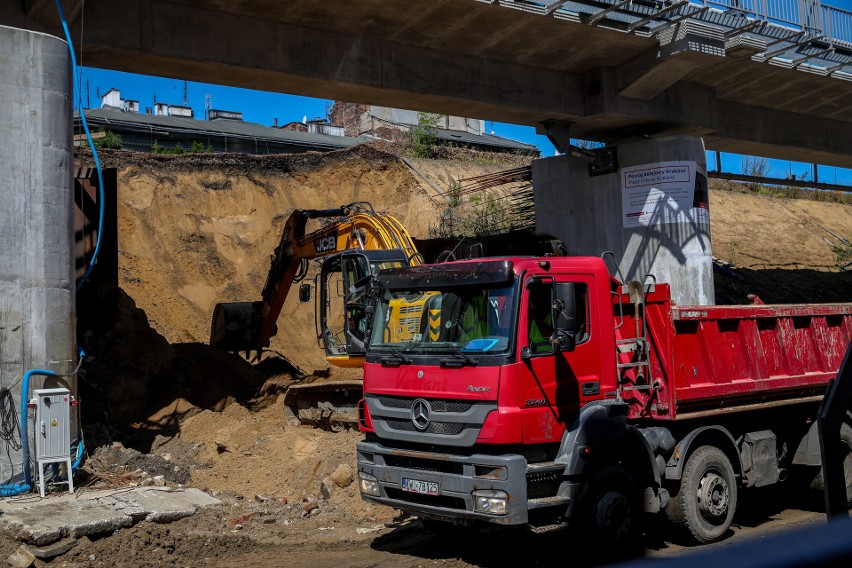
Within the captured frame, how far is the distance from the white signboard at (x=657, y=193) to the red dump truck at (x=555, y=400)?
9572 mm

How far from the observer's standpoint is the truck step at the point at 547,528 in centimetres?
752

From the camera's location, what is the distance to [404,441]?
8.10m

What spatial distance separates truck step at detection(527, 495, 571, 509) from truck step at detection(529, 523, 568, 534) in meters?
0.23

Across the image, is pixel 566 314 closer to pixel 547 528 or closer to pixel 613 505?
pixel 613 505

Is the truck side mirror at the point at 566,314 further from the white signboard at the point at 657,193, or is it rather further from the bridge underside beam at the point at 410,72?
the white signboard at the point at 657,193

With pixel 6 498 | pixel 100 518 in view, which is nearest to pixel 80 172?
pixel 6 498

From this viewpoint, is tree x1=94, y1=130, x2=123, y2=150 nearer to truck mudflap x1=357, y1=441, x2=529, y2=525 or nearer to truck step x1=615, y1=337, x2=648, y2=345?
truck mudflap x1=357, y1=441, x2=529, y2=525

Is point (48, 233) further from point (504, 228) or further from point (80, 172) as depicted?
point (504, 228)

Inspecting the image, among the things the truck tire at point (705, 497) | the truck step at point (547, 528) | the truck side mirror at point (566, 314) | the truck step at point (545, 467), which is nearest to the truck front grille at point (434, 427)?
the truck step at point (545, 467)

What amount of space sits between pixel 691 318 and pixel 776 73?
1258 cm

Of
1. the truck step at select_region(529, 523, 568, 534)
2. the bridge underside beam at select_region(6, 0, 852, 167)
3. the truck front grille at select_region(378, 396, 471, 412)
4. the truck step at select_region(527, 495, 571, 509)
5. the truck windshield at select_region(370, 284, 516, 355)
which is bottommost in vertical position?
the truck step at select_region(529, 523, 568, 534)

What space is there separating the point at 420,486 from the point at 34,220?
6.31m

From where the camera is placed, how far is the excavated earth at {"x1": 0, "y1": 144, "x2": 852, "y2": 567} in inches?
362

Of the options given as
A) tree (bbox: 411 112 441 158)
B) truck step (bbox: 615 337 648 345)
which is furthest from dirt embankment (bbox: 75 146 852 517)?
truck step (bbox: 615 337 648 345)
